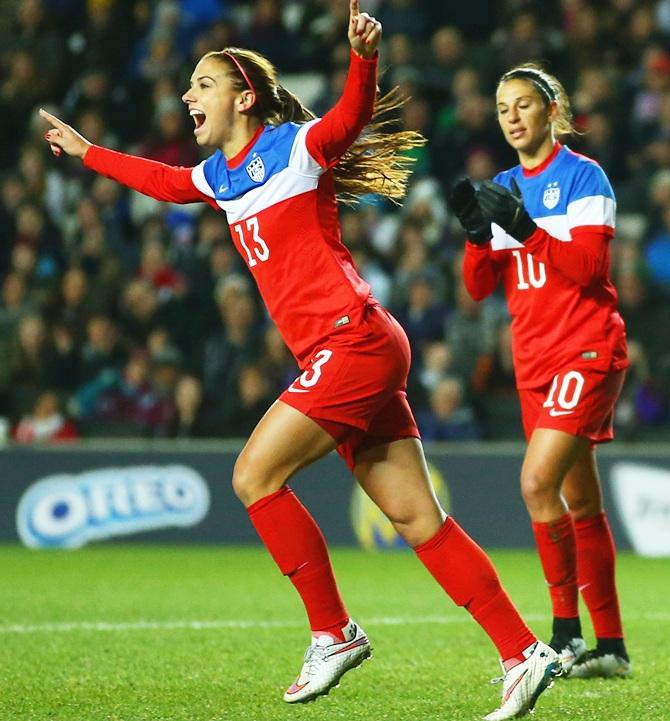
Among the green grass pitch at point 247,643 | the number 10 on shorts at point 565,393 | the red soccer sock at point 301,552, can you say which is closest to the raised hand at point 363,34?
the red soccer sock at point 301,552

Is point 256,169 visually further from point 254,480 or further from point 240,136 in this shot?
point 254,480

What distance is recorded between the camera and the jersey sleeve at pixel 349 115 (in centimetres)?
420

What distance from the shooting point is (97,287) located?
12.8m

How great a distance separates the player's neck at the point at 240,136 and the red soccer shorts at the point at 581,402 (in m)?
1.47

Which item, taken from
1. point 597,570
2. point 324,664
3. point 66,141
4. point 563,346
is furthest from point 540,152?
point 324,664

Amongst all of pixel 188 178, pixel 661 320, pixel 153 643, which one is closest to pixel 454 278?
pixel 661 320

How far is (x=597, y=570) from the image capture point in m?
5.50

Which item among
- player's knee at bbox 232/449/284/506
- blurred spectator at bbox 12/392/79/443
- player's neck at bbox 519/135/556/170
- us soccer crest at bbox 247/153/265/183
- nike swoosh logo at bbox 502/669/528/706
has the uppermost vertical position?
player's neck at bbox 519/135/556/170

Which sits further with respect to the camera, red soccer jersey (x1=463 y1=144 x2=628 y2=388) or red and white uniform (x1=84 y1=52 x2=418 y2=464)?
red soccer jersey (x1=463 y1=144 x2=628 y2=388)

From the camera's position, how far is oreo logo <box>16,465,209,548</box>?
10.6 meters

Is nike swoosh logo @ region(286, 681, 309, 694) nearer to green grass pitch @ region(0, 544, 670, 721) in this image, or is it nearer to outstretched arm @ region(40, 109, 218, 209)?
green grass pitch @ region(0, 544, 670, 721)

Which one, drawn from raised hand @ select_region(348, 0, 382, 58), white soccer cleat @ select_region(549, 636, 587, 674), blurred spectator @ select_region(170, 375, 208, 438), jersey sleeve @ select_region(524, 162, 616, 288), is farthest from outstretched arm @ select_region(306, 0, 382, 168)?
blurred spectator @ select_region(170, 375, 208, 438)

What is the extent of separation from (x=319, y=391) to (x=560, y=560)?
1411mm

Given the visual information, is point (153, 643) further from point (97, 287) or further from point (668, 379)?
point (97, 287)
